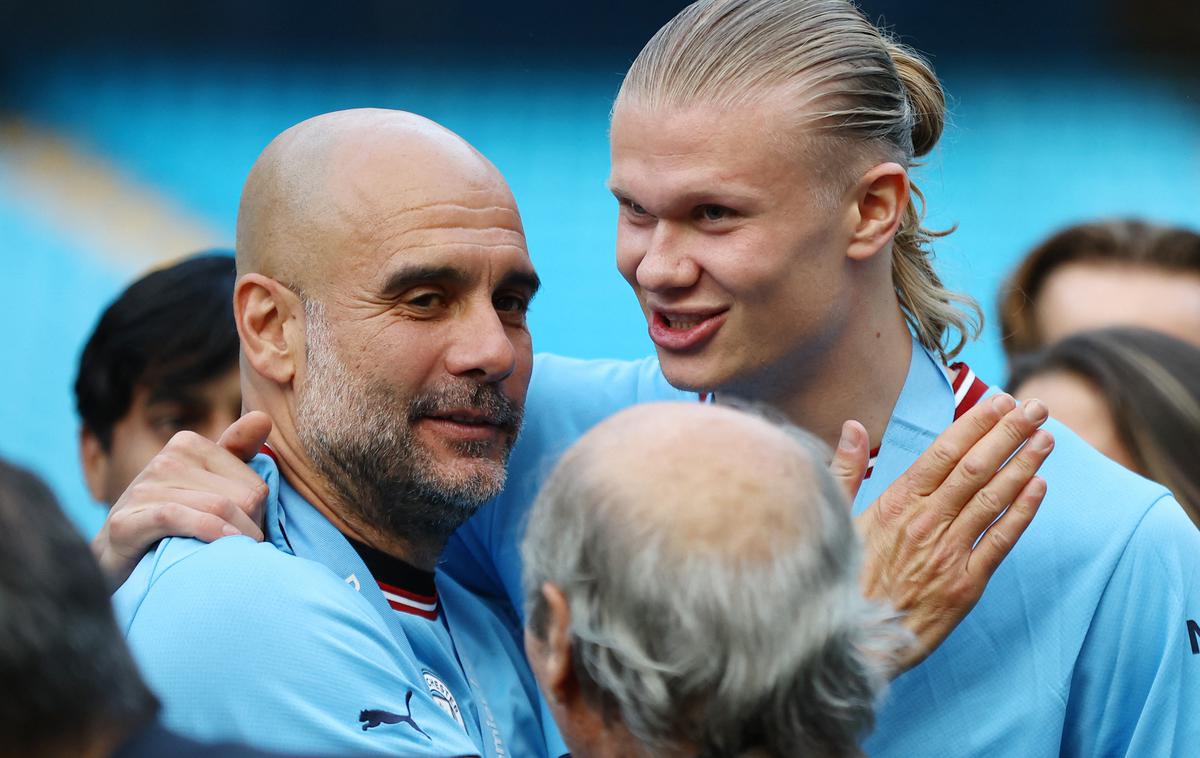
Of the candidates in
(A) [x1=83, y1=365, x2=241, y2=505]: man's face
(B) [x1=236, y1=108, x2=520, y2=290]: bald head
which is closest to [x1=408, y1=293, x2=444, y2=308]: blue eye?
(B) [x1=236, y1=108, x2=520, y2=290]: bald head

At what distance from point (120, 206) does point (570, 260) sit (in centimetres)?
208

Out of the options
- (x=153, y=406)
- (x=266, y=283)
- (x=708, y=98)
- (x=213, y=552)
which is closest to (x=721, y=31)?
(x=708, y=98)

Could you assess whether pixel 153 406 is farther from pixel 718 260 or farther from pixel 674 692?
pixel 674 692

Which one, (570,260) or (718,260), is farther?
(570,260)

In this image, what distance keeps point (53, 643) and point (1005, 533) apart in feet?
4.79

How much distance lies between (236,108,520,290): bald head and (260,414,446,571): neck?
32 centimetres

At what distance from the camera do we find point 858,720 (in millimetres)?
1555

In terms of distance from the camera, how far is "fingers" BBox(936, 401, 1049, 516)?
2143 millimetres

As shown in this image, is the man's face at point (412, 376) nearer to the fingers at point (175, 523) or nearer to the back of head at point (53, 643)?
the fingers at point (175, 523)

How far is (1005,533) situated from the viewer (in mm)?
2146

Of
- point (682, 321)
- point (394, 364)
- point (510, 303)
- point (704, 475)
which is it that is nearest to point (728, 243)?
point (682, 321)

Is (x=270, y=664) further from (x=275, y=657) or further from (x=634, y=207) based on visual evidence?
(x=634, y=207)

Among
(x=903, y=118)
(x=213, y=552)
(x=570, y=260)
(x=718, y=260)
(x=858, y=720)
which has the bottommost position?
(x=570, y=260)

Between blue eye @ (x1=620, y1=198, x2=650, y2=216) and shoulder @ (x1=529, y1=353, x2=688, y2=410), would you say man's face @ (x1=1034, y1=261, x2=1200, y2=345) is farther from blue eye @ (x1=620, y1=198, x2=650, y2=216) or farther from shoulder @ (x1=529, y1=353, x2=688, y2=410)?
blue eye @ (x1=620, y1=198, x2=650, y2=216)
